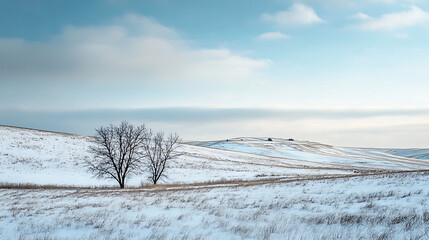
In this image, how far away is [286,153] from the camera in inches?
4043

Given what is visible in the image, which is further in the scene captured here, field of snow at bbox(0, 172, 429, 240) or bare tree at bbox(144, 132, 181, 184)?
bare tree at bbox(144, 132, 181, 184)

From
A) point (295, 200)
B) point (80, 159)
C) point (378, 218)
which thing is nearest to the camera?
point (378, 218)

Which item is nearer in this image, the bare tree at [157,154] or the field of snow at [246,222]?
the field of snow at [246,222]

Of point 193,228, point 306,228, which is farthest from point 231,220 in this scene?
point 306,228

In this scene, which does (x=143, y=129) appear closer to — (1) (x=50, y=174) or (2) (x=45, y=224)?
(1) (x=50, y=174)

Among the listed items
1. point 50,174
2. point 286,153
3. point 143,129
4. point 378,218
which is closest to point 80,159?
point 50,174

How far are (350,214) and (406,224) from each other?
1904 mm

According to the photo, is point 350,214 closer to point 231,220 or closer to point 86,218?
point 231,220

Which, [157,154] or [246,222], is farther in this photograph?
[157,154]

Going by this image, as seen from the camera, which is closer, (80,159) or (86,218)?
(86,218)

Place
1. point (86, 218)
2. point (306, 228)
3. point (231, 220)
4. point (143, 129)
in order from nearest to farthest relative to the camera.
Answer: point (306, 228), point (231, 220), point (86, 218), point (143, 129)

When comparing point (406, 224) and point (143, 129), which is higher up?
point (143, 129)

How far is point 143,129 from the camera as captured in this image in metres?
36.4

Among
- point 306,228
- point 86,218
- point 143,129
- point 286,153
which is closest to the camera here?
point 306,228
